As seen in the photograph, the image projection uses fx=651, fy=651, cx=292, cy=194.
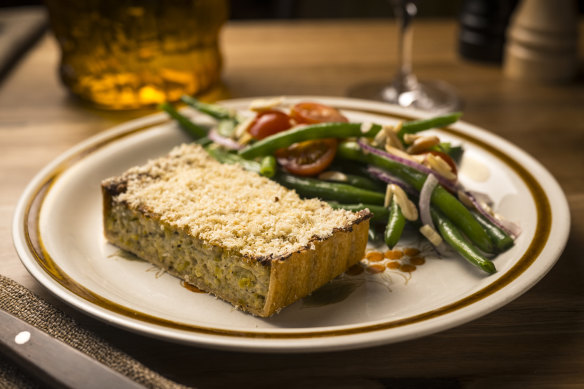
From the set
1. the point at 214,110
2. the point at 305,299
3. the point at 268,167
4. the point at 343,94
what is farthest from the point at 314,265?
the point at 343,94

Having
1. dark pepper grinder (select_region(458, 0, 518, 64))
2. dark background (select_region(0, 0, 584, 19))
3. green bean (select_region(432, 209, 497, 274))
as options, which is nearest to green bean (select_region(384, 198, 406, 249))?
green bean (select_region(432, 209, 497, 274))

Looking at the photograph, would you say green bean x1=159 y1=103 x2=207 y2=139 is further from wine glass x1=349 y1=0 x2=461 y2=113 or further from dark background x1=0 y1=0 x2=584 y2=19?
dark background x1=0 y1=0 x2=584 y2=19

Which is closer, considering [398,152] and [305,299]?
[305,299]

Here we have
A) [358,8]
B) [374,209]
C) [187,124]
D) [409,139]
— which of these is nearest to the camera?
[374,209]

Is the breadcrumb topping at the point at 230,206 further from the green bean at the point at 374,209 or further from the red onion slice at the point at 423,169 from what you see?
the red onion slice at the point at 423,169

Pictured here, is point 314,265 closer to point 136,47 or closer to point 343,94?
point 136,47

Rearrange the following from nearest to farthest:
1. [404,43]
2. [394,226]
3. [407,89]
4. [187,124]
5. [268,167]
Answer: [394,226] < [268,167] < [187,124] < [404,43] < [407,89]
